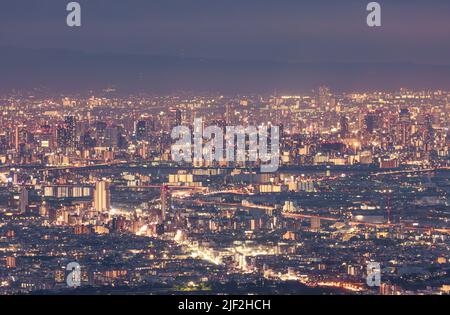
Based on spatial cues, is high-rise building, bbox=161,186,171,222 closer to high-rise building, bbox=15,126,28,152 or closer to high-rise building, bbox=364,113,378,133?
high-rise building, bbox=15,126,28,152

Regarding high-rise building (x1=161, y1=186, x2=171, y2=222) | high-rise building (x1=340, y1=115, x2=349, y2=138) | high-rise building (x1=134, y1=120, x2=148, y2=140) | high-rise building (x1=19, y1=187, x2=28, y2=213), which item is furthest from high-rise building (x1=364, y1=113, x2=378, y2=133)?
high-rise building (x1=19, y1=187, x2=28, y2=213)

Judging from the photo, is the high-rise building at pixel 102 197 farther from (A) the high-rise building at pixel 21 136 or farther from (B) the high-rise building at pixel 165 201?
(A) the high-rise building at pixel 21 136

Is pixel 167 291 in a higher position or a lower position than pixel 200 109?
lower

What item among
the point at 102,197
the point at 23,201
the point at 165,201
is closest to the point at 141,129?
the point at 102,197

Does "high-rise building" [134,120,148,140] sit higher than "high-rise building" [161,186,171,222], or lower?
higher

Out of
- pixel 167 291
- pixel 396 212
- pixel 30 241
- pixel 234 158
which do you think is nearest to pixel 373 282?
pixel 167 291

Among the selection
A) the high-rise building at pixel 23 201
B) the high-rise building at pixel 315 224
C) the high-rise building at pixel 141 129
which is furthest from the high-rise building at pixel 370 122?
the high-rise building at pixel 23 201
